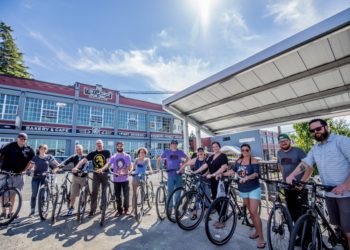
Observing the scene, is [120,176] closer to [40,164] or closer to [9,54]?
[40,164]

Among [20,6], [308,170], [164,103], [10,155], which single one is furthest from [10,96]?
[308,170]

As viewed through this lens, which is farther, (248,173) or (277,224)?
(248,173)

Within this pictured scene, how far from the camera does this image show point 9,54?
2894cm

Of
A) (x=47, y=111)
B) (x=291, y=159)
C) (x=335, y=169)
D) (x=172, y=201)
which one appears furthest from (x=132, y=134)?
(x=335, y=169)

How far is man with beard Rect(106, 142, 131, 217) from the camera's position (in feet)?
15.8

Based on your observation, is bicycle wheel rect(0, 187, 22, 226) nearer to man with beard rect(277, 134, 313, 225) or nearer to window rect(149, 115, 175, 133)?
man with beard rect(277, 134, 313, 225)

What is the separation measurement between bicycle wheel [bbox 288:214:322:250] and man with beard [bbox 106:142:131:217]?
379 centimetres

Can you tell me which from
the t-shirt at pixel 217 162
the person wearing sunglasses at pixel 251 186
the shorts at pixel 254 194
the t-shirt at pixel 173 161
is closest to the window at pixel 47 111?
the t-shirt at pixel 173 161

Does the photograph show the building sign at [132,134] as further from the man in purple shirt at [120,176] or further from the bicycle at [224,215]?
the bicycle at [224,215]

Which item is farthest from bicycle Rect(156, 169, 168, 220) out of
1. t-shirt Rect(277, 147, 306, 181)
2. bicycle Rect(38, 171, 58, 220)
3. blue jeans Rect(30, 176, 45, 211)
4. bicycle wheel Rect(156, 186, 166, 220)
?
blue jeans Rect(30, 176, 45, 211)

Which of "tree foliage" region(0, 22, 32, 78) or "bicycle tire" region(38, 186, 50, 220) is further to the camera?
"tree foliage" region(0, 22, 32, 78)

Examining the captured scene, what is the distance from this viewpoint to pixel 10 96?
16984 millimetres

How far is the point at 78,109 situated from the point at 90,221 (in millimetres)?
18773

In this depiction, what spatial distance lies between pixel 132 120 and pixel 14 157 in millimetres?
20023
